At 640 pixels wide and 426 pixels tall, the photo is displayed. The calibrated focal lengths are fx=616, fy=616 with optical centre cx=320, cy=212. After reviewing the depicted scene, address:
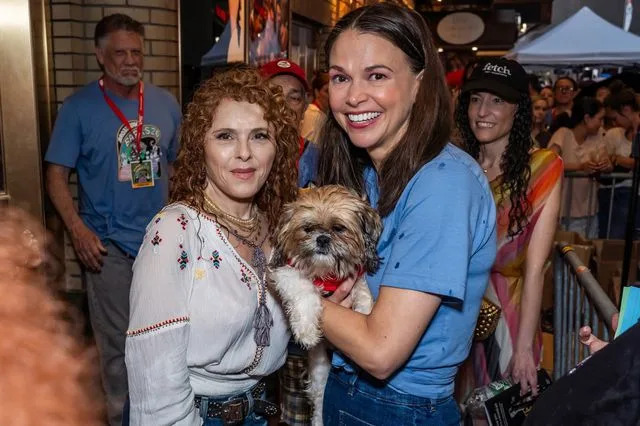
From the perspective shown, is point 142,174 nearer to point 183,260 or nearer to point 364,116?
point 183,260

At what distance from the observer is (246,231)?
7.89 feet

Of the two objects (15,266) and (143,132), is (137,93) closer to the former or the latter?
(143,132)

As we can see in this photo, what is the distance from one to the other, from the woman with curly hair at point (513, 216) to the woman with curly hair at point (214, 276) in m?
1.39

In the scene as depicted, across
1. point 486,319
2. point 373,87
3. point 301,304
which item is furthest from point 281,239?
point 486,319

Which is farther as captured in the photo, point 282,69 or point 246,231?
point 282,69

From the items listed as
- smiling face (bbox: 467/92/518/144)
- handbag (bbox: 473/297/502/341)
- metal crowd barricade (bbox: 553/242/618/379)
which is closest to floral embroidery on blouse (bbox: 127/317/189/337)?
handbag (bbox: 473/297/502/341)

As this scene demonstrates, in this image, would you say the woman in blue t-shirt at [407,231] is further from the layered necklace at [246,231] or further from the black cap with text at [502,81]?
the black cap with text at [502,81]

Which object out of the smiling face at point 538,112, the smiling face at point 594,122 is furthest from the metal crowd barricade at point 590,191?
the smiling face at point 538,112

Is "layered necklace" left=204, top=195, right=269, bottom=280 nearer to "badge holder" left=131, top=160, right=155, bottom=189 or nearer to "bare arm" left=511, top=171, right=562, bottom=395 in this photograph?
"bare arm" left=511, top=171, right=562, bottom=395

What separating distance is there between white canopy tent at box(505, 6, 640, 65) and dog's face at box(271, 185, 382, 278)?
9.98 m

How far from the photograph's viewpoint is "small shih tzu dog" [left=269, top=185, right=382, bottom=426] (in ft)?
7.16

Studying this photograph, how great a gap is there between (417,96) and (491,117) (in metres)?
1.88

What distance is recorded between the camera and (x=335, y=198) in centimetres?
228

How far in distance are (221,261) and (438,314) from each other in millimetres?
764
